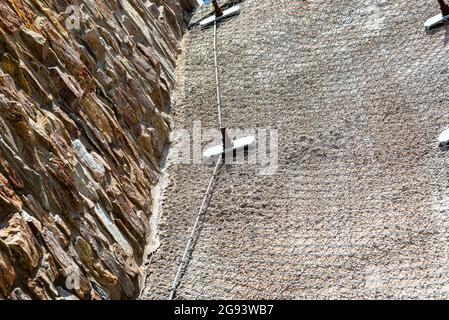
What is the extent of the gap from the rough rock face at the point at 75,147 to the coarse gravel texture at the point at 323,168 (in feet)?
1.29

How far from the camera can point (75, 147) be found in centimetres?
730

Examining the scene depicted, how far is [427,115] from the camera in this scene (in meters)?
8.00

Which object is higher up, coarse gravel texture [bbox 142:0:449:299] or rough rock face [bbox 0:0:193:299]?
rough rock face [bbox 0:0:193:299]

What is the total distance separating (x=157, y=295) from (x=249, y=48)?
4383mm

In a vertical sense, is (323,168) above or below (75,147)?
below

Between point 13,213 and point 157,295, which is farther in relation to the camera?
point 157,295

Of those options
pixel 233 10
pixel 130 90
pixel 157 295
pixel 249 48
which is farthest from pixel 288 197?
pixel 233 10

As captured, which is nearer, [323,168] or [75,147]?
[75,147]

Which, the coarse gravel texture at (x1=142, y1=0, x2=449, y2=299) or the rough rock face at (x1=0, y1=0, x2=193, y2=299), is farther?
the coarse gravel texture at (x1=142, y1=0, x2=449, y2=299)

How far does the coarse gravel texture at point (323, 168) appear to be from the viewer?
21.6 feet

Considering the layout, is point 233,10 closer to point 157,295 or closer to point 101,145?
point 101,145

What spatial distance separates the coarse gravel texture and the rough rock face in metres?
0.39

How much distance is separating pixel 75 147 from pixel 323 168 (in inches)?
87.9

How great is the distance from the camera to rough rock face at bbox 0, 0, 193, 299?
5.95 metres
